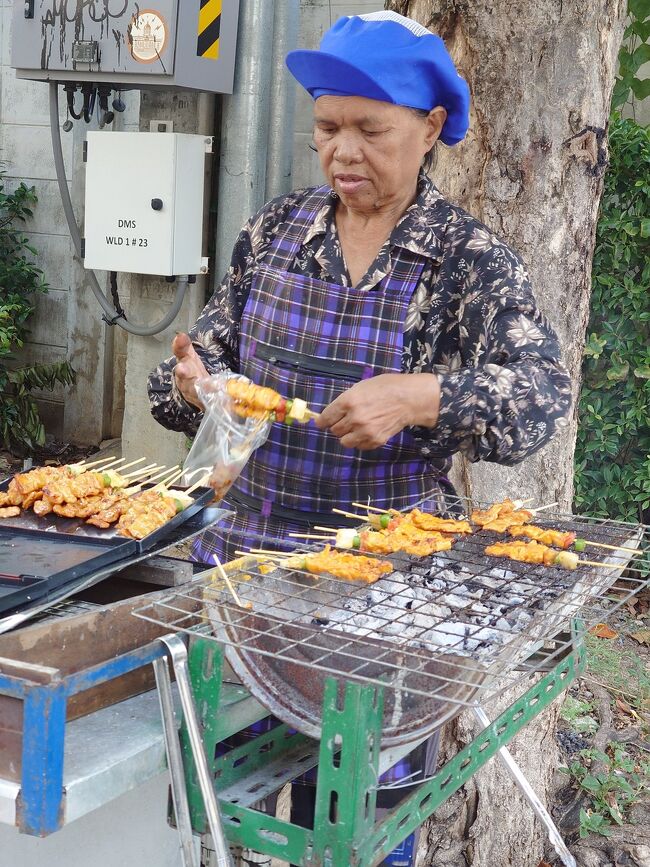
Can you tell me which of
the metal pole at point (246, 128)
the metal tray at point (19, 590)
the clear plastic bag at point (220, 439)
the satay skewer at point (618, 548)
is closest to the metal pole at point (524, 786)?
the satay skewer at point (618, 548)

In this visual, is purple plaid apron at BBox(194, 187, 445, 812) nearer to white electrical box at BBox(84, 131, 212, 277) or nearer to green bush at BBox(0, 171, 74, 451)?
white electrical box at BBox(84, 131, 212, 277)

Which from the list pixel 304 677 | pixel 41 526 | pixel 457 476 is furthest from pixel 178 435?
pixel 304 677

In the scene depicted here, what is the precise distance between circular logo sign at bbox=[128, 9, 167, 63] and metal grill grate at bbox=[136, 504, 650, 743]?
3.82 m

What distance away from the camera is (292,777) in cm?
231

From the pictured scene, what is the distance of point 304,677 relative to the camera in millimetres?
2154

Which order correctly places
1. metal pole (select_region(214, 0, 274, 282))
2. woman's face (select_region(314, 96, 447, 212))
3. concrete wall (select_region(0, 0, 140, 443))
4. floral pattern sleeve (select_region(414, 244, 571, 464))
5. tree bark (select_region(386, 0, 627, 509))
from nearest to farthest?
1. floral pattern sleeve (select_region(414, 244, 571, 464))
2. woman's face (select_region(314, 96, 447, 212))
3. tree bark (select_region(386, 0, 627, 509))
4. metal pole (select_region(214, 0, 274, 282))
5. concrete wall (select_region(0, 0, 140, 443))

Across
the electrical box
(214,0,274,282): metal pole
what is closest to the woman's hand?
the electrical box

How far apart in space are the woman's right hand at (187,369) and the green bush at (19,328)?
506 centimetres

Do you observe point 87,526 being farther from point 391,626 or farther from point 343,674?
point 343,674

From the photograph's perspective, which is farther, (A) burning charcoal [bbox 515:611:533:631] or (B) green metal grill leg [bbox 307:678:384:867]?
(A) burning charcoal [bbox 515:611:533:631]

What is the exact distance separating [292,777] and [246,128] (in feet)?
14.1

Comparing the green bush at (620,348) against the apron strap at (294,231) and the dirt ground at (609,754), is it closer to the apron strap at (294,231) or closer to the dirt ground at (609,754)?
the dirt ground at (609,754)

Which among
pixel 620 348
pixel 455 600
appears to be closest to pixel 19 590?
pixel 455 600

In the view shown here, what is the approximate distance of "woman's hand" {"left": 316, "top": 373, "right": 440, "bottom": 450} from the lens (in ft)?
8.31
